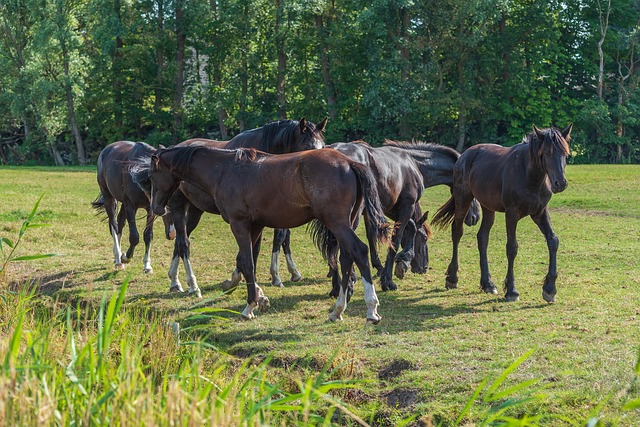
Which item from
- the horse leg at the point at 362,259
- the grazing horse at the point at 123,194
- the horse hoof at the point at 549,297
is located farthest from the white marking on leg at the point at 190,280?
the horse hoof at the point at 549,297

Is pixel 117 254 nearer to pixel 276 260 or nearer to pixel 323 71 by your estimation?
pixel 276 260

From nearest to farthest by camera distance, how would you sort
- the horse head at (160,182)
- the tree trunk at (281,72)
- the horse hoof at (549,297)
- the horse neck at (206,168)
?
the horse neck at (206,168)
the horse hoof at (549,297)
the horse head at (160,182)
the tree trunk at (281,72)

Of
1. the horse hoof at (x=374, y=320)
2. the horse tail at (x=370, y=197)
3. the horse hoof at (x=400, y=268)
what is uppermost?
the horse tail at (x=370, y=197)

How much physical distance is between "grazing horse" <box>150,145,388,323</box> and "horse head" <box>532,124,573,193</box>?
191 cm

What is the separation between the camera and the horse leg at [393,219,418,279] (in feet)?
34.7

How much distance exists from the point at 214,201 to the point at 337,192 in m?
2.47

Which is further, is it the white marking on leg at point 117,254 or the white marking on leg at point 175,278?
the white marking on leg at point 117,254

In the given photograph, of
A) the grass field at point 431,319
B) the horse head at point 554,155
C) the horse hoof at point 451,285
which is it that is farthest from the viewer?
the horse hoof at point 451,285

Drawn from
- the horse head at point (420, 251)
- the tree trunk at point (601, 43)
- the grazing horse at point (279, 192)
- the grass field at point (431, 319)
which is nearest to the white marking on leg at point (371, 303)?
the grazing horse at point (279, 192)

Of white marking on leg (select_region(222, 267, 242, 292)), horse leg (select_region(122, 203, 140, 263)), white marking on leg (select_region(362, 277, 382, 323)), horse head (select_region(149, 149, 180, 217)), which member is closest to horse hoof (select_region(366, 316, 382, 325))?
white marking on leg (select_region(362, 277, 382, 323))

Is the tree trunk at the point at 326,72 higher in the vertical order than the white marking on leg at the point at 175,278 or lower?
higher

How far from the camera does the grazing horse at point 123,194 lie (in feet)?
38.5

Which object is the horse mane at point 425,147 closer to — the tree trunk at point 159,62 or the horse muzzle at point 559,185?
the horse muzzle at point 559,185

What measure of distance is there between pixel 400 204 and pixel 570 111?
31.1 m
